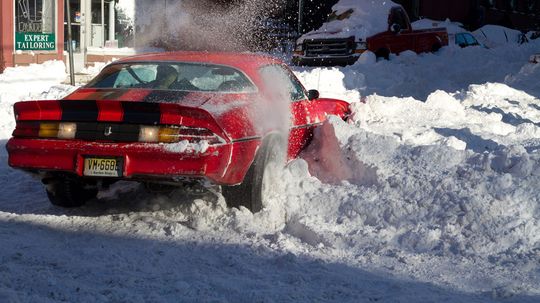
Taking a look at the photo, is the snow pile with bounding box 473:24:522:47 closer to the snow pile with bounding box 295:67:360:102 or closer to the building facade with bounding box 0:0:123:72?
the snow pile with bounding box 295:67:360:102

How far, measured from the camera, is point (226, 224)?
5.49 meters

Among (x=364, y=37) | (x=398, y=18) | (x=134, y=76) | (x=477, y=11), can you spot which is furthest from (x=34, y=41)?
(x=477, y=11)

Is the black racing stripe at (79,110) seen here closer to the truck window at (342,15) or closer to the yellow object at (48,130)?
the yellow object at (48,130)

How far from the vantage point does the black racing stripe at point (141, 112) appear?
5.17 m

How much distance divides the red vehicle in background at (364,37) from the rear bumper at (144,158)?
13765 millimetres

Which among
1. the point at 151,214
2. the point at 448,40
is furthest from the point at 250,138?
the point at 448,40

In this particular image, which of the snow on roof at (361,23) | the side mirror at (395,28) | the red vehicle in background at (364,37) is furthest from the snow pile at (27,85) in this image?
the side mirror at (395,28)

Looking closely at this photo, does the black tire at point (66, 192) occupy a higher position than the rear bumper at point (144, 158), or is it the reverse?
the rear bumper at point (144, 158)

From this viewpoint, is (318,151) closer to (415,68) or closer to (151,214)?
(151,214)

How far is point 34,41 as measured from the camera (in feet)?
57.3

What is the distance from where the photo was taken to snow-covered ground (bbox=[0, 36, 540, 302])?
420 centimetres

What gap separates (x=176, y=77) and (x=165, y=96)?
0.53 metres

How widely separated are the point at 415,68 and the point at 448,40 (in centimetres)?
307

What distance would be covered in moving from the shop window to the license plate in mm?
12987
